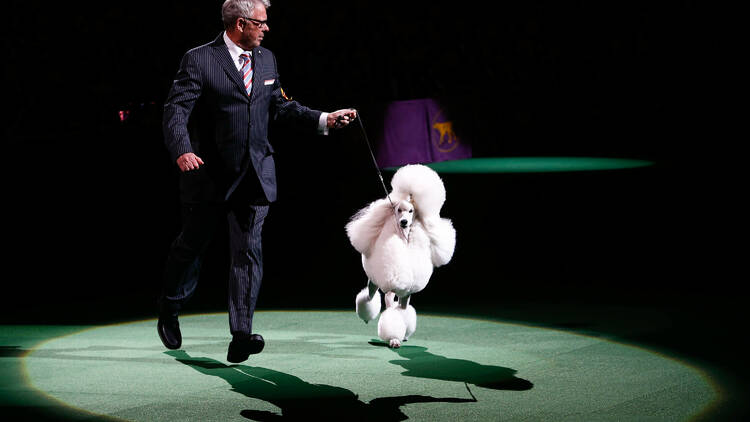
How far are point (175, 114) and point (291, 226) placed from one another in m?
4.44

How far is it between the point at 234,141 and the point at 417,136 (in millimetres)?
9150

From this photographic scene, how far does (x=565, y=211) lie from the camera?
978cm

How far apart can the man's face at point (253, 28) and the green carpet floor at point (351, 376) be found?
1598mm

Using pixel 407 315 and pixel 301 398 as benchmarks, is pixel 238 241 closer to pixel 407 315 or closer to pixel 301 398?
pixel 301 398

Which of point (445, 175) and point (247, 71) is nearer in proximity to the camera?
point (247, 71)

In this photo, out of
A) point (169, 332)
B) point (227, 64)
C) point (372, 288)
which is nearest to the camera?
point (227, 64)

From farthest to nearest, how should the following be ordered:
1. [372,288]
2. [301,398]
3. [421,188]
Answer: [372,288]
[421,188]
[301,398]

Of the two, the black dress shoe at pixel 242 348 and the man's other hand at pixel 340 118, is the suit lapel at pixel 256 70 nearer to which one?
the man's other hand at pixel 340 118

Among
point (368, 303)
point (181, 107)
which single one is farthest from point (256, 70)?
point (368, 303)

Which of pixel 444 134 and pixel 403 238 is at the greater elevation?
pixel 444 134

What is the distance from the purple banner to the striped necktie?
8.01 meters

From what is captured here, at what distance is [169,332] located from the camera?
5652mm

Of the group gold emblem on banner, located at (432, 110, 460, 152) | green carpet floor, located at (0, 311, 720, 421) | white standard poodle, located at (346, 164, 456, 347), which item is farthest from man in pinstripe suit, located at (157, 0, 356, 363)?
gold emblem on banner, located at (432, 110, 460, 152)

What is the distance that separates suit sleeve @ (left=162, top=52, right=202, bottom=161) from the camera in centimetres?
488
